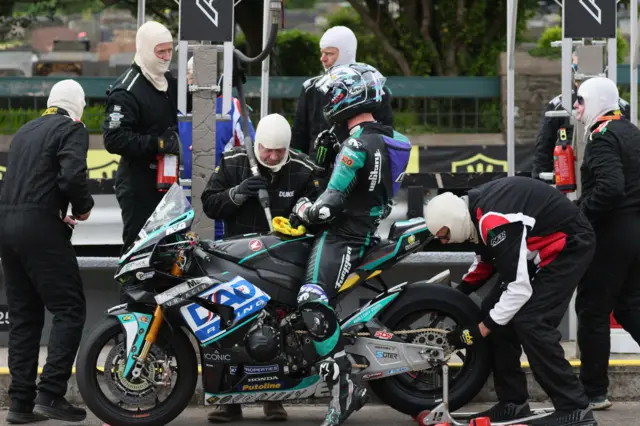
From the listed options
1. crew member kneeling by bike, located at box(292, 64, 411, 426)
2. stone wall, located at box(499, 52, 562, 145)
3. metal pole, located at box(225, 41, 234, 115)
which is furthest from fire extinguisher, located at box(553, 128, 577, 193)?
stone wall, located at box(499, 52, 562, 145)

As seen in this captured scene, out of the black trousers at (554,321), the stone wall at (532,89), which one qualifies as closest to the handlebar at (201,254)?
the black trousers at (554,321)

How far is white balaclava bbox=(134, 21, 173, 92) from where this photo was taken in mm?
7621

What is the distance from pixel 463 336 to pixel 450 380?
362 millimetres

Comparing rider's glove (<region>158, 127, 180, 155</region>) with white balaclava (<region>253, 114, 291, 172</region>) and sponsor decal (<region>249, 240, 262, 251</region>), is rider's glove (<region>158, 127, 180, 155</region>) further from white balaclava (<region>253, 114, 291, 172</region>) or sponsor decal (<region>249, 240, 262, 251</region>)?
sponsor decal (<region>249, 240, 262, 251</region>)

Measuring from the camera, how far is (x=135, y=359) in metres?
6.41

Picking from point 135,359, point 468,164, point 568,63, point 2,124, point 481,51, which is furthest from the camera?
point 481,51

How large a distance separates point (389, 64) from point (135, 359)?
1643 cm

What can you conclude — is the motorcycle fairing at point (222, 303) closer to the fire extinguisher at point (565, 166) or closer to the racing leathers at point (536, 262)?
the racing leathers at point (536, 262)

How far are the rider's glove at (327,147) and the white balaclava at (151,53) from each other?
1.36 m

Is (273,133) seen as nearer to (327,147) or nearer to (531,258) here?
→ (327,147)

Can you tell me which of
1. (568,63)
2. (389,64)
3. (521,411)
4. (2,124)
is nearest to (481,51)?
(389,64)

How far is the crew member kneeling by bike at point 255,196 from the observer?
6992mm

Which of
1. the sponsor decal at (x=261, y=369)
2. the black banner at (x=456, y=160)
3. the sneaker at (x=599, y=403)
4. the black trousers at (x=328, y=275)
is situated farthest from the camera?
the black banner at (x=456, y=160)

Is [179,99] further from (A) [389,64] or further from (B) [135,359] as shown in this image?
Result: (A) [389,64]
